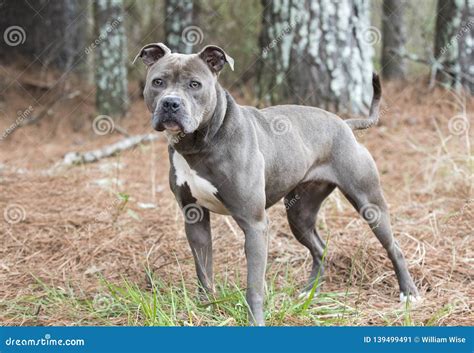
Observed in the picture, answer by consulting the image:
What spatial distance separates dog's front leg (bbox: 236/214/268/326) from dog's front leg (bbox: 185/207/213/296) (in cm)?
42

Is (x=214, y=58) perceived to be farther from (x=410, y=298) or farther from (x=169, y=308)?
(x=410, y=298)

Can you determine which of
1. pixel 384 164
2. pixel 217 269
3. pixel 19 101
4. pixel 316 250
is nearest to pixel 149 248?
pixel 217 269

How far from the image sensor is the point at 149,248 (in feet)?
17.1

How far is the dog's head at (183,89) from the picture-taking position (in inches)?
137

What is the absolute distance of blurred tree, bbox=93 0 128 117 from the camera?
27.5 ft

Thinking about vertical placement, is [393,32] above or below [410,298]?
above

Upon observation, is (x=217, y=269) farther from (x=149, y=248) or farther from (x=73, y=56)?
(x=73, y=56)

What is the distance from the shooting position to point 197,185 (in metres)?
3.84

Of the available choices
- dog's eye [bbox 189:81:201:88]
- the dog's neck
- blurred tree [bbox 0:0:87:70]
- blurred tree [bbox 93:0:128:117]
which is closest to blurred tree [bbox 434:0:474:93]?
blurred tree [bbox 93:0:128:117]

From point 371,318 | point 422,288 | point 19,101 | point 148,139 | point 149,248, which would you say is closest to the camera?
point 371,318

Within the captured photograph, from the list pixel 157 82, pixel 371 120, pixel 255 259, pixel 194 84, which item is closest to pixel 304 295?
pixel 255 259

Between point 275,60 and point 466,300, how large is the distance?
3.70 meters

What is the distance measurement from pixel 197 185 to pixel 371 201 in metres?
1.28

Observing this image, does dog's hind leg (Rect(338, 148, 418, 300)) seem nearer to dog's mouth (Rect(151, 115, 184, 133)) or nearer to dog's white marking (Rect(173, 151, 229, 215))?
dog's white marking (Rect(173, 151, 229, 215))
